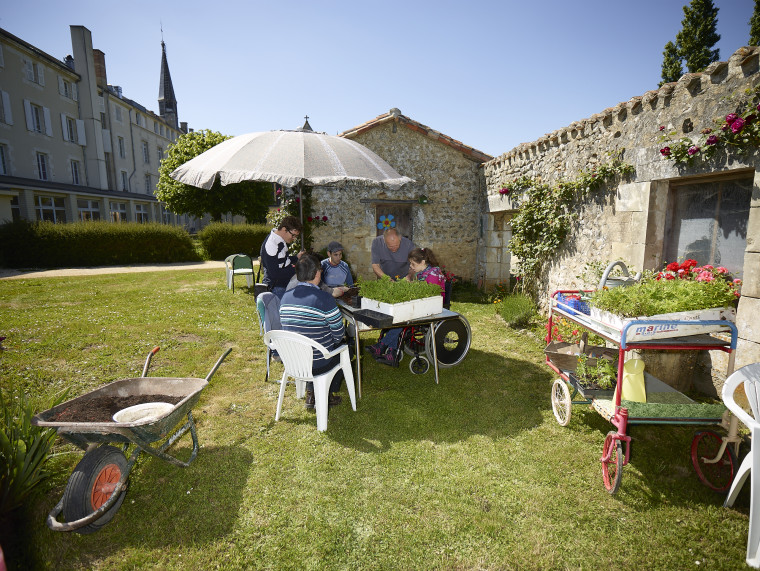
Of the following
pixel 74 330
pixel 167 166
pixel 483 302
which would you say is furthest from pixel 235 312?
pixel 167 166

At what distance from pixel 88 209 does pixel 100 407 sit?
2625cm

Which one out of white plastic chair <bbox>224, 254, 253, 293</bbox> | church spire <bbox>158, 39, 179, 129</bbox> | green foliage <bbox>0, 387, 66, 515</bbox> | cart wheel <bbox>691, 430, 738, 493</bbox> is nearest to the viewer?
green foliage <bbox>0, 387, 66, 515</bbox>

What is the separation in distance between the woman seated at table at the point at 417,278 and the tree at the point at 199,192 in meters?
16.8

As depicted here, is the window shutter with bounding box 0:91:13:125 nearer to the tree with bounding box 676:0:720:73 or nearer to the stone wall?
the stone wall

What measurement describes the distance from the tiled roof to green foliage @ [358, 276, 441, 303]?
21.0 ft

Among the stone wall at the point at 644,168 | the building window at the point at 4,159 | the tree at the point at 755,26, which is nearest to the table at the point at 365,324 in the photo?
the stone wall at the point at 644,168

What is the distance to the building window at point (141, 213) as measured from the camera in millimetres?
28381

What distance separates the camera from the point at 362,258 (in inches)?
406

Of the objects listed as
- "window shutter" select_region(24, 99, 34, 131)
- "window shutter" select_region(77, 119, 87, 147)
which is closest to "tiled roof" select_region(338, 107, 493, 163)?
"window shutter" select_region(24, 99, 34, 131)

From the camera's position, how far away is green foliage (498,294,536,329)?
7.12m

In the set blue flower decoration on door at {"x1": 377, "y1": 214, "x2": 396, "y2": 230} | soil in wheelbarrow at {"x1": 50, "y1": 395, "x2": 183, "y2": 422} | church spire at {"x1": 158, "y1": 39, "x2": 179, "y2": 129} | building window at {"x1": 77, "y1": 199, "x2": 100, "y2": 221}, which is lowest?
soil in wheelbarrow at {"x1": 50, "y1": 395, "x2": 183, "y2": 422}

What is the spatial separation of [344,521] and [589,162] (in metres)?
5.95

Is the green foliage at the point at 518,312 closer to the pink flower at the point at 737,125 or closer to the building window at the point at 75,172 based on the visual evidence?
the pink flower at the point at 737,125

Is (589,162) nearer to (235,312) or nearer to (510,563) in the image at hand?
(510,563)
